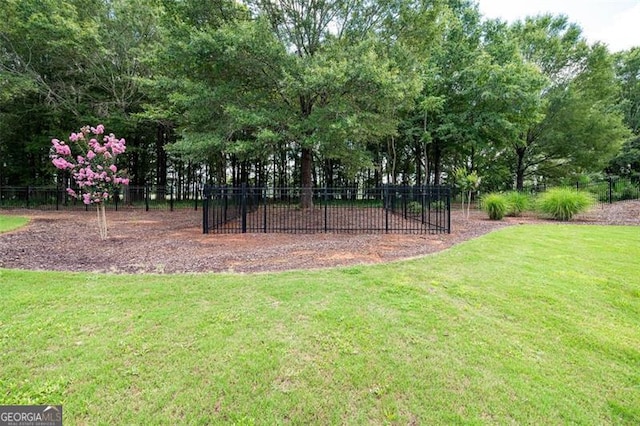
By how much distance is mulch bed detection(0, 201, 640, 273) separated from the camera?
509cm

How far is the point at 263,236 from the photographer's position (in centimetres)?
804

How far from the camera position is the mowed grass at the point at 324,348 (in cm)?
217

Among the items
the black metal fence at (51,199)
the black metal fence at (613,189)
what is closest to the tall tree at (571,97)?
the black metal fence at (613,189)

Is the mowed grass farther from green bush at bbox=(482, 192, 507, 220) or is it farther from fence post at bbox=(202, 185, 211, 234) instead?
green bush at bbox=(482, 192, 507, 220)

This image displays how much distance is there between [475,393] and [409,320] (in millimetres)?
962

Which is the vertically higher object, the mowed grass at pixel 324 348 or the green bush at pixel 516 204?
the green bush at pixel 516 204

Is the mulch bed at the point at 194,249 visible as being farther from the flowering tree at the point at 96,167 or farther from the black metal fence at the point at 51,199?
the black metal fence at the point at 51,199

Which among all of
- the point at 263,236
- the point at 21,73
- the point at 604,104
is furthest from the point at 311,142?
the point at 604,104

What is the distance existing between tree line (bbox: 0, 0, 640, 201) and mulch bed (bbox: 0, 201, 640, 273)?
10.1ft

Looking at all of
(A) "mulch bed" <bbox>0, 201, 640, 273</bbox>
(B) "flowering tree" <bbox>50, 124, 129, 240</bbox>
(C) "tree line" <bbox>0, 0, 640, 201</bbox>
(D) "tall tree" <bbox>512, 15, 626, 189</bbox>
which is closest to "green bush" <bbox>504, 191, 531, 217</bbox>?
(C) "tree line" <bbox>0, 0, 640, 201</bbox>

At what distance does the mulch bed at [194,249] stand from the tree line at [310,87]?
307 centimetres

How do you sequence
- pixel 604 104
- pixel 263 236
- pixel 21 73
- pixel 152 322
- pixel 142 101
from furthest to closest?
pixel 604 104 < pixel 142 101 < pixel 21 73 < pixel 263 236 < pixel 152 322

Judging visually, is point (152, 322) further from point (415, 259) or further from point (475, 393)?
point (415, 259)

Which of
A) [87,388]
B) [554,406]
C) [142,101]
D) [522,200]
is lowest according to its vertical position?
[554,406]
